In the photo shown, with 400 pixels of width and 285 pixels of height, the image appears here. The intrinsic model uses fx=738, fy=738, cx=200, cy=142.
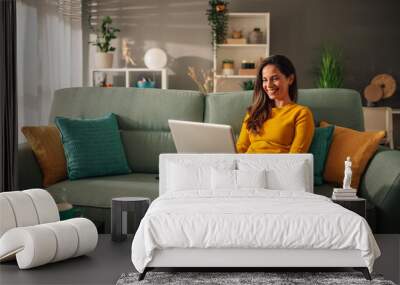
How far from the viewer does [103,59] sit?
8711 mm

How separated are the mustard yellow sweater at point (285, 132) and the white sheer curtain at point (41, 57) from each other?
260 centimetres

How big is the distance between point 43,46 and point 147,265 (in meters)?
4.47

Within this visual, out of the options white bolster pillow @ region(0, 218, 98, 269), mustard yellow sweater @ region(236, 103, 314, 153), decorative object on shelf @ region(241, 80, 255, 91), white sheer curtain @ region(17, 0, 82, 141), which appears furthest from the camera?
decorative object on shelf @ region(241, 80, 255, 91)

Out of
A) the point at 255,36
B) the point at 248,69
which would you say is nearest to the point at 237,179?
the point at 248,69

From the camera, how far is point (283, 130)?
4.53 m

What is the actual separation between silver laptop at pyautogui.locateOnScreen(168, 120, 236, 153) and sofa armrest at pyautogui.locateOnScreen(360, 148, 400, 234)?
2.80 feet

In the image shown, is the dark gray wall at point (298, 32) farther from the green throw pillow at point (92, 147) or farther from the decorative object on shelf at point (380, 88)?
the green throw pillow at point (92, 147)

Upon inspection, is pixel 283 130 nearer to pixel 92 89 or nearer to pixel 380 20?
pixel 92 89

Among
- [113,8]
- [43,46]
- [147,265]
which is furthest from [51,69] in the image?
[147,265]

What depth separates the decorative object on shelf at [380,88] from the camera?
8.99 meters

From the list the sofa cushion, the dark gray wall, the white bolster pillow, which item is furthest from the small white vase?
the white bolster pillow

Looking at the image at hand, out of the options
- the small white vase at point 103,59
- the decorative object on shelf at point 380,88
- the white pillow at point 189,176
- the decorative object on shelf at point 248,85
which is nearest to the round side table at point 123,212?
the white pillow at point 189,176

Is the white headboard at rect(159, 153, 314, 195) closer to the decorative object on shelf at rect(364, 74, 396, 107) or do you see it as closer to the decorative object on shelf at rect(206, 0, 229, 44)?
the decorative object on shelf at rect(206, 0, 229, 44)

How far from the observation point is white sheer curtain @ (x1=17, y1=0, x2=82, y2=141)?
6559 millimetres
